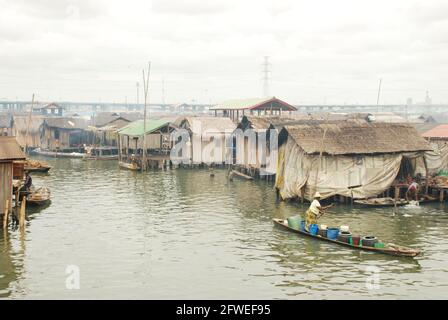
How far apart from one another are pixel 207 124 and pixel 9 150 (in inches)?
1043

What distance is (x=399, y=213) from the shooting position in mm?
27297

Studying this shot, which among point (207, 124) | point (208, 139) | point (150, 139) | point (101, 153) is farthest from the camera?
point (101, 153)

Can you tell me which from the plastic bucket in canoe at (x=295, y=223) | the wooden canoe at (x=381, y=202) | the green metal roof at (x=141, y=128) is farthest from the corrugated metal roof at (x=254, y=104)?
the plastic bucket in canoe at (x=295, y=223)

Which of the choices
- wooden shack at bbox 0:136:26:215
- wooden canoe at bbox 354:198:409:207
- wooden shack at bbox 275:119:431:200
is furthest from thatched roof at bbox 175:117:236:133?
wooden shack at bbox 0:136:26:215

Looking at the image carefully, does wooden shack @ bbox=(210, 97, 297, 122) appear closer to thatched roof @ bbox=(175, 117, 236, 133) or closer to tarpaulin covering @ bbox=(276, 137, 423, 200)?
thatched roof @ bbox=(175, 117, 236, 133)

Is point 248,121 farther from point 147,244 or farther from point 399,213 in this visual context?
point 147,244

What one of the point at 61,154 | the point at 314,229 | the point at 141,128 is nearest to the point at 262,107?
the point at 141,128

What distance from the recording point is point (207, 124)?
47.0m

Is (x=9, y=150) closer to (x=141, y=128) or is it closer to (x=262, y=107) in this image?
(x=141, y=128)

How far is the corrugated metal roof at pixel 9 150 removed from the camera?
21.3 m

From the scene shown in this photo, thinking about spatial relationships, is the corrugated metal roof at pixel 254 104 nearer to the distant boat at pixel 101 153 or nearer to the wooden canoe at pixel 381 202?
the distant boat at pixel 101 153

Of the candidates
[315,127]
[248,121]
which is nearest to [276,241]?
[315,127]

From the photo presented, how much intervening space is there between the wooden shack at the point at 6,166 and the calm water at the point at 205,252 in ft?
5.54
